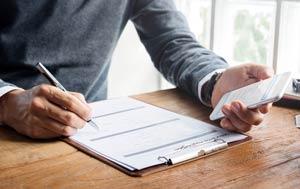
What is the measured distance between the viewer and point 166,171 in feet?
2.44

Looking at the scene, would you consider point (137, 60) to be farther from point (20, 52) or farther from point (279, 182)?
point (279, 182)

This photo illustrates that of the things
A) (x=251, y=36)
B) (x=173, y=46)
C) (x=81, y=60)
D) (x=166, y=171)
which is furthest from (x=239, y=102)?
(x=251, y=36)

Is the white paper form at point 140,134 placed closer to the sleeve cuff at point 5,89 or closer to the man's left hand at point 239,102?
the man's left hand at point 239,102

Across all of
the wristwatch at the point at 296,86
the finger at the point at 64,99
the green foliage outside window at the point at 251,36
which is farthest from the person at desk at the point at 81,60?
the green foliage outside window at the point at 251,36

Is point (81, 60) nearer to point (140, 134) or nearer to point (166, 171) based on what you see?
point (140, 134)

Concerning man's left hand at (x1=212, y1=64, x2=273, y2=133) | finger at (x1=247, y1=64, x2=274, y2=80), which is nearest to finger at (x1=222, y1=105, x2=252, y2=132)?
man's left hand at (x1=212, y1=64, x2=273, y2=133)

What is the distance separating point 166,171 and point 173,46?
0.65 meters

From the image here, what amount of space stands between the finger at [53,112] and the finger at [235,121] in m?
0.28

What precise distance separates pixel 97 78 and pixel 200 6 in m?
1.16

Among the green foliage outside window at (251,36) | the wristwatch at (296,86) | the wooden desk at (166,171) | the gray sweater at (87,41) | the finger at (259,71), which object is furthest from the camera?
the green foliage outside window at (251,36)

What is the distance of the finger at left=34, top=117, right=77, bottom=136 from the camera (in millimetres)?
879

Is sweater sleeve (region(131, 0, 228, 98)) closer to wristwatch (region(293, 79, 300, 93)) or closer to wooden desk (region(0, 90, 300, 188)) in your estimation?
wristwatch (region(293, 79, 300, 93))

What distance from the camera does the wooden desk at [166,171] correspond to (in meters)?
0.71

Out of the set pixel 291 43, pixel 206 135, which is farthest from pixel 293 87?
pixel 291 43
